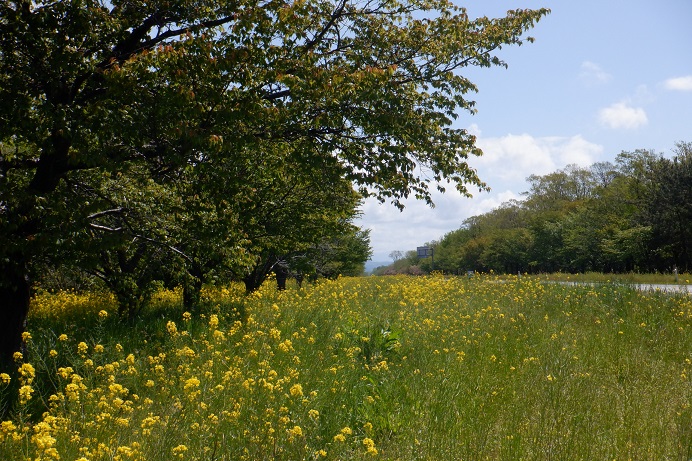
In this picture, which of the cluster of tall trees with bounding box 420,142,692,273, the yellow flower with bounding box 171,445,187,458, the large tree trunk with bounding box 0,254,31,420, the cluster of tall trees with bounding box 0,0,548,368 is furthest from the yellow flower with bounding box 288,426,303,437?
the cluster of tall trees with bounding box 420,142,692,273

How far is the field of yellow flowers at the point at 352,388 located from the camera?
354 centimetres

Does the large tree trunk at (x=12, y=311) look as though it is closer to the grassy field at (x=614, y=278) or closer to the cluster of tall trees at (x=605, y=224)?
the grassy field at (x=614, y=278)

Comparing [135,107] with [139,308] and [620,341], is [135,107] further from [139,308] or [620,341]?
[620,341]

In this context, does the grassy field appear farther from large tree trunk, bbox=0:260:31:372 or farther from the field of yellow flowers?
large tree trunk, bbox=0:260:31:372

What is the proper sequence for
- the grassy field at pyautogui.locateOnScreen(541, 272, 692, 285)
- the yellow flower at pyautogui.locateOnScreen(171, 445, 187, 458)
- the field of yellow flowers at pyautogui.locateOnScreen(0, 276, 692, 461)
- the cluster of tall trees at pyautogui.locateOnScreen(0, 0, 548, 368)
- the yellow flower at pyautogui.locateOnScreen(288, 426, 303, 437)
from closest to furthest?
1. the yellow flower at pyautogui.locateOnScreen(171, 445, 187, 458)
2. the yellow flower at pyautogui.locateOnScreen(288, 426, 303, 437)
3. the field of yellow flowers at pyautogui.locateOnScreen(0, 276, 692, 461)
4. the cluster of tall trees at pyautogui.locateOnScreen(0, 0, 548, 368)
5. the grassy field at pyautogui.locateOnScreen(541, 272, 692, 285)

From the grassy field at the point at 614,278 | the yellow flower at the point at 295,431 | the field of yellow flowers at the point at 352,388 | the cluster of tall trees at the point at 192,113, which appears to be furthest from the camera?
the grassy field at the point at 614,278

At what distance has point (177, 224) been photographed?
7.93 metres

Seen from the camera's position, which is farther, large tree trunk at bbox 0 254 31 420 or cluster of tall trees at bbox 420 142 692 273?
cluster of tall trees at bbox 420 142 692 273

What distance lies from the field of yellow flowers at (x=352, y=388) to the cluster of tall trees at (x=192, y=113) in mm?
1414

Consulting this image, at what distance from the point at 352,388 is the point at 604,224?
43.2 meters

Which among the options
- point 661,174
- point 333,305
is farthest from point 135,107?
point 661,174

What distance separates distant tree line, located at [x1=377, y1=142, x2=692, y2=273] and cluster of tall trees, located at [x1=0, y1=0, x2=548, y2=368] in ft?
69.6

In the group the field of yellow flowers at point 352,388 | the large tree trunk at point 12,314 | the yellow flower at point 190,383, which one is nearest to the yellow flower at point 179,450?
the field of yellow flowers at point 352,388

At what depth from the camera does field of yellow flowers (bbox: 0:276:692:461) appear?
3.54m
